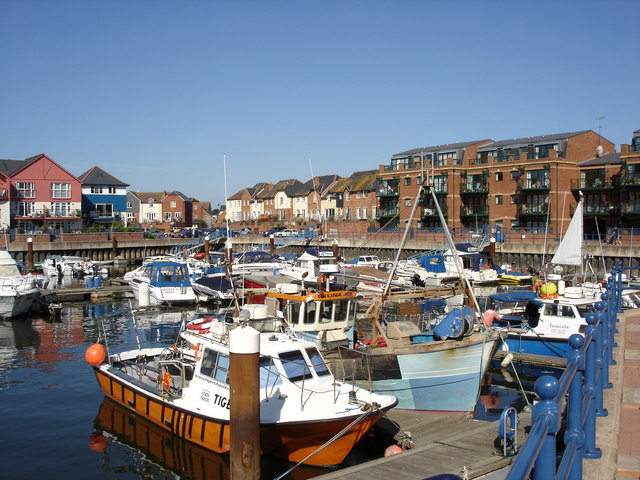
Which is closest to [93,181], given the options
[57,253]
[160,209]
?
[57,253]

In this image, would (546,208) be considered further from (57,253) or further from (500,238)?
(57,253)

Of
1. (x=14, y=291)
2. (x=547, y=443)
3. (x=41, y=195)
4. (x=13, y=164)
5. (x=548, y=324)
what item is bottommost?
(x=548, y=324)

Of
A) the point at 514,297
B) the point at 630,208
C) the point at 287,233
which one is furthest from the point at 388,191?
the point at 514,297

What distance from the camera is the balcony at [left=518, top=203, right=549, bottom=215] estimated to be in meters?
66.7

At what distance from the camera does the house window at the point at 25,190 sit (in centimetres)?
8074

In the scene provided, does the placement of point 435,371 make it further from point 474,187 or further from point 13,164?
point 13,164

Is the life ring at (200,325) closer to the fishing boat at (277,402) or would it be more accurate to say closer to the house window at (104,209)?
the fishing boat at (277,402)

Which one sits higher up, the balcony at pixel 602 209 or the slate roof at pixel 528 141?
the slate roof at pixel 528 141

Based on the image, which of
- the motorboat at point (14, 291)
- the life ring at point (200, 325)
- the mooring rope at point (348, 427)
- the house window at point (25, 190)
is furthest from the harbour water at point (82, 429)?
the house window at point (25, 190)

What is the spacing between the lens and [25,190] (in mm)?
81375

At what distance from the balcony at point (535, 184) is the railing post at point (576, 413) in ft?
215

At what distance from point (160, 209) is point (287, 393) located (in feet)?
398

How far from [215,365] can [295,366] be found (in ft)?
6.80

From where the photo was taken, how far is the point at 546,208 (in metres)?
66.6
